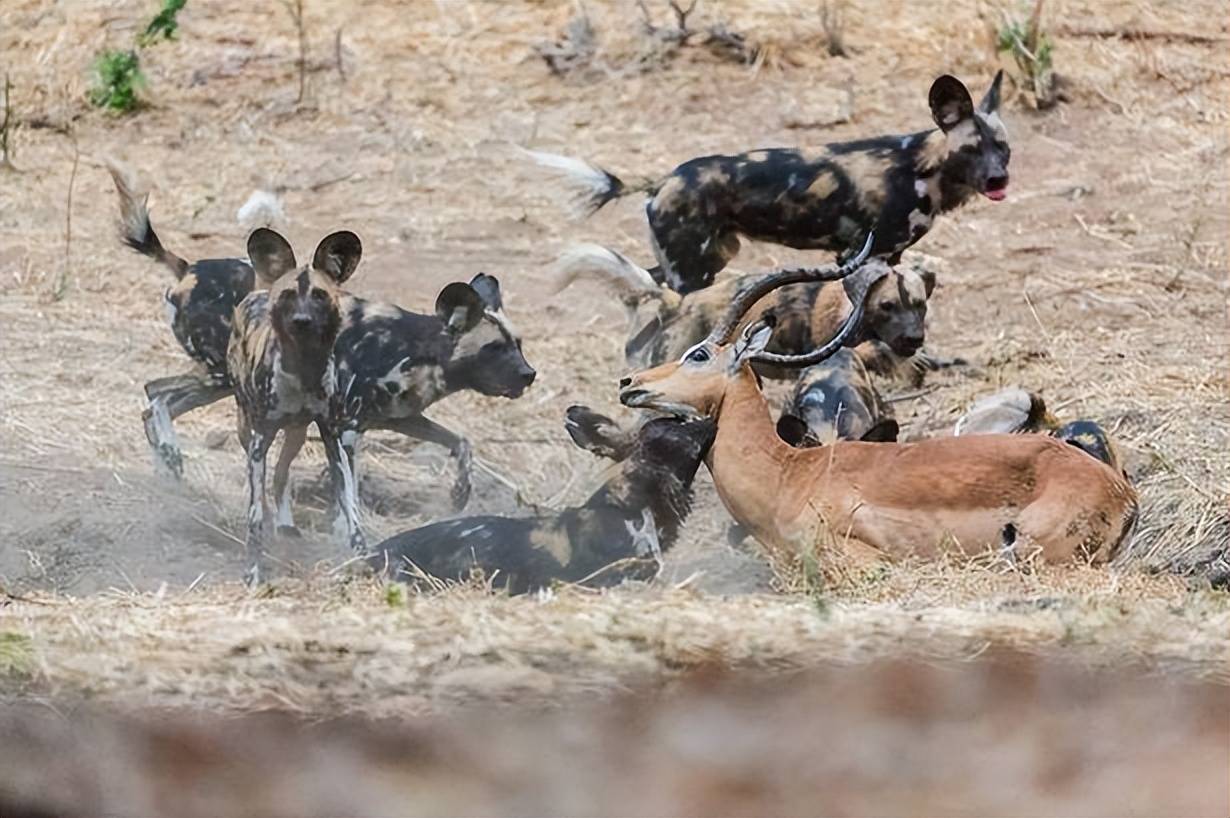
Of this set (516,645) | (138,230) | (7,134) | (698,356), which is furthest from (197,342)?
(7,134)

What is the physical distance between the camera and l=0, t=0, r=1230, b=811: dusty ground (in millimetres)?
5633

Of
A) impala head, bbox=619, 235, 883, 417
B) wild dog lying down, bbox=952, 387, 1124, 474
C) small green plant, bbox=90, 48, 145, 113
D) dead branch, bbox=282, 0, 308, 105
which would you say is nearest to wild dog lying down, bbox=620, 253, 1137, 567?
impala head, bbox=619, 235, 883, 417

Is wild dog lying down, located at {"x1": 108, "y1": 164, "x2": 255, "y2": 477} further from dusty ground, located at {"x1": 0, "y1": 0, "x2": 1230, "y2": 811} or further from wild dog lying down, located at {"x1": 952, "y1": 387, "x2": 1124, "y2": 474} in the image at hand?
wild dog lying down, located at {"x1": 952, "y1": 387, "x2": 1124, "y2": 474}

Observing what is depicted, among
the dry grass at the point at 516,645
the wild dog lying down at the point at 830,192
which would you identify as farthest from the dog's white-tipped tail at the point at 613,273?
the dry grass at the point at 516,645

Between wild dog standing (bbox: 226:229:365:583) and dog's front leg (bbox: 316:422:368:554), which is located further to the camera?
dog's front leg (bbox: 316:422:368:554)

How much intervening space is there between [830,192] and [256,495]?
286 centimetres

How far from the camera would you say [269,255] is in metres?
8.10

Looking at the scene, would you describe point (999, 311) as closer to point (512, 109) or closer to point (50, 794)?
point (512, 109)

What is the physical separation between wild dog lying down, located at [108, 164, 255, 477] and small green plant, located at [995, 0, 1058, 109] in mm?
5246

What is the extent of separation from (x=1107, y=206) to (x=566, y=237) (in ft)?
8.93

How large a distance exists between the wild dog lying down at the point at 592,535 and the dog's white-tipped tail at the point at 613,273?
170cm

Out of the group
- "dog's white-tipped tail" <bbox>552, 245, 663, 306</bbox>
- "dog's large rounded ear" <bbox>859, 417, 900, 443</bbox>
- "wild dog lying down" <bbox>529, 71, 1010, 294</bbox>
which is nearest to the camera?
"dog's large rounded ear" <bbox>859, 417, 900, 443</bbox>

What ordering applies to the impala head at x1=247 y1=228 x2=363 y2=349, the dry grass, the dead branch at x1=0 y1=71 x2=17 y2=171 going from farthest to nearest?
the dead branch at x1=0 y1=71 x2=17 y2=171 → the impala head at x1=247 y1=228 x2=363 y2=349 → the dry grass

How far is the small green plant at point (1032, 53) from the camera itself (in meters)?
12.5
